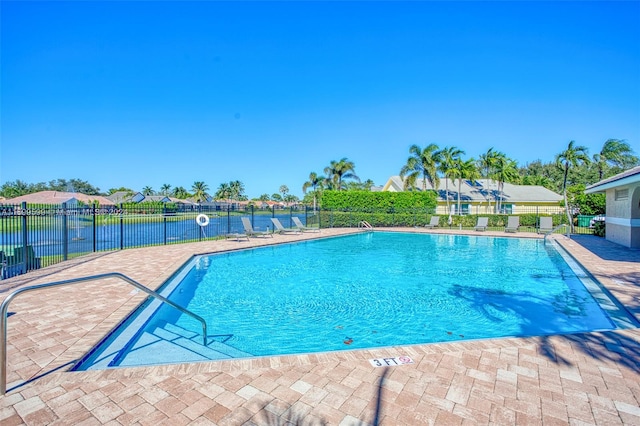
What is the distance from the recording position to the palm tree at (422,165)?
26875 millimetres

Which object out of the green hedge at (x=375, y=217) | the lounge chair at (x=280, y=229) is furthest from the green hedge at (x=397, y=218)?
the lounge chair at (x=280, y=229)

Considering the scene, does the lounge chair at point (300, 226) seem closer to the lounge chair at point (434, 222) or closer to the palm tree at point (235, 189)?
the lounge chair at point (434, 222)

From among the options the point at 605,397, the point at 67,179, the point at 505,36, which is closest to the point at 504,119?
the point at 505,36

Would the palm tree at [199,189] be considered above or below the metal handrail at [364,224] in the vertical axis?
above

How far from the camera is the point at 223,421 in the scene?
2465mm

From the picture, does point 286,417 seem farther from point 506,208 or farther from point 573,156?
point 506,208

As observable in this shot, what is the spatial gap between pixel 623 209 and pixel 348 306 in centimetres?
1325

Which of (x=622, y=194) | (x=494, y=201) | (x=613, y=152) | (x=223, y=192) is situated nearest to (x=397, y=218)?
(x=622, y=194)

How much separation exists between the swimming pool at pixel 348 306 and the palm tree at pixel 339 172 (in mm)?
23540

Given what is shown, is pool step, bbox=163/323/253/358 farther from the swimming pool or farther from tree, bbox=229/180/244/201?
tree, bbox=229/180/244/201

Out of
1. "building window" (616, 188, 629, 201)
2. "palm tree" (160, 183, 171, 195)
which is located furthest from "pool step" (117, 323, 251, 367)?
"palm tree" (160, 183, 171, 195)

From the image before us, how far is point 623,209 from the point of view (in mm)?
Answer: 12977

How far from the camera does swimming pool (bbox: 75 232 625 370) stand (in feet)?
16.0

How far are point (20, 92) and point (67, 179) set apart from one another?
85.8m
